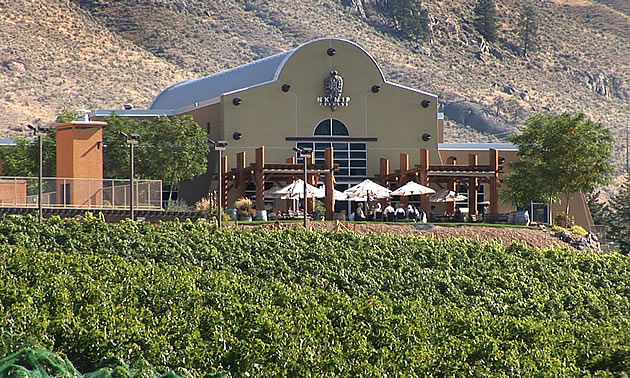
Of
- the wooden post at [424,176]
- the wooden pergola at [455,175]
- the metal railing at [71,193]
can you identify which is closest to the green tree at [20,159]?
the metal railing at [71,193]

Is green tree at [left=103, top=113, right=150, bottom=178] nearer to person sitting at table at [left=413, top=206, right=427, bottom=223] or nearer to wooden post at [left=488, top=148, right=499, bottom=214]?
person sitting at table at [left=413, top=206, right=427, bottom=223]

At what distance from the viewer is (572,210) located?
57.2 metres

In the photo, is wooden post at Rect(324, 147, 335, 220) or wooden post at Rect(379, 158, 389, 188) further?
wooden post at Rect(379, 158, 389, 188)

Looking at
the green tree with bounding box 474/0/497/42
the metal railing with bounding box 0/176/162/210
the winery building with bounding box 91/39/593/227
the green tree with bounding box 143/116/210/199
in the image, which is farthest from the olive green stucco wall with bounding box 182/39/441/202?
the green tree with bounding box 474/0/497/42

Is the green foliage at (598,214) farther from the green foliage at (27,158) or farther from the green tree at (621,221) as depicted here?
the green foliage at (27,158)

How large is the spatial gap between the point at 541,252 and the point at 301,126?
67.2 feet

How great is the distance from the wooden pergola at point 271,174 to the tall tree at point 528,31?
91952 mm

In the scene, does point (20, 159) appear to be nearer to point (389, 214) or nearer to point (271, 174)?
point (271, 174)

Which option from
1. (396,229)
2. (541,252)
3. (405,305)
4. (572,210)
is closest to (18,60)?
(572,210)

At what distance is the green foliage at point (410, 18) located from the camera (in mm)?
135375

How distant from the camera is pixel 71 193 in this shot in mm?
38031

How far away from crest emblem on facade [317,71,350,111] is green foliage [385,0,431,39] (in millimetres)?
81017

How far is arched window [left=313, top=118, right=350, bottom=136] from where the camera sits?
55.7 m

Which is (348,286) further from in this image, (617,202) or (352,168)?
(617,202)
